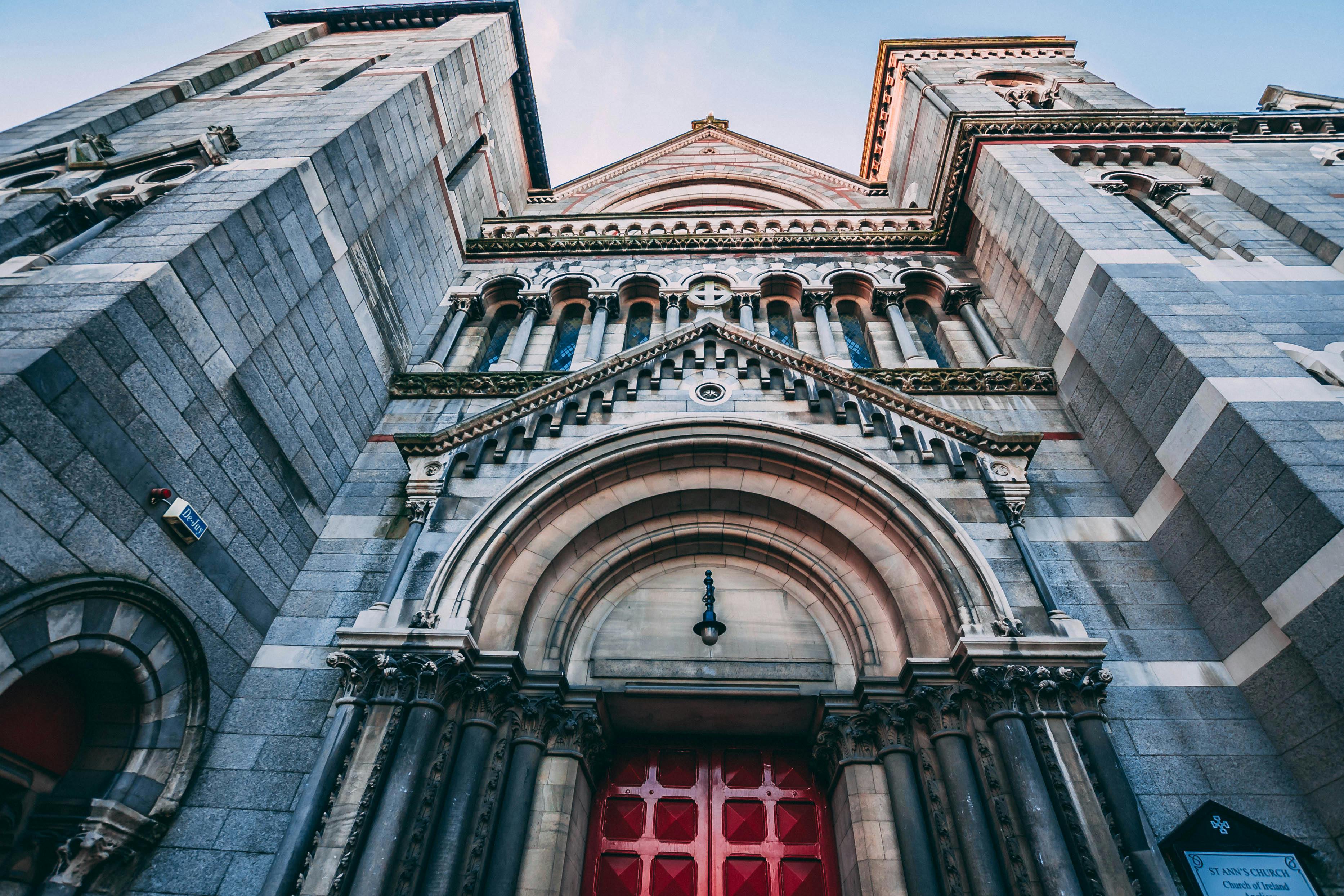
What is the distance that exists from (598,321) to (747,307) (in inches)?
121

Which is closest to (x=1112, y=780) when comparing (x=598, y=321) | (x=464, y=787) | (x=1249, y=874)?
(x=1249, y=874)

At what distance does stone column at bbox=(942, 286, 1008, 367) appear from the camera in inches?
470

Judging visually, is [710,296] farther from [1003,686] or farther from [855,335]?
[1003,686]

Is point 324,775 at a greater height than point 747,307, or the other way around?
point 747,307

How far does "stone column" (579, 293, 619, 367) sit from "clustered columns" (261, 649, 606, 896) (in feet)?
21.5

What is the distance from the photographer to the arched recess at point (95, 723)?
569 cm

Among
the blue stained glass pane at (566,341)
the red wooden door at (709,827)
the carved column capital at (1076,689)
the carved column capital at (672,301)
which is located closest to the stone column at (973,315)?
the carved column capital at (672,301)

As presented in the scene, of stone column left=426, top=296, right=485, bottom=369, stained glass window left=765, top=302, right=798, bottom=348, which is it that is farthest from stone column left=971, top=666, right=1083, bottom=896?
stone column left=426, top=296, right=485, bottom=369

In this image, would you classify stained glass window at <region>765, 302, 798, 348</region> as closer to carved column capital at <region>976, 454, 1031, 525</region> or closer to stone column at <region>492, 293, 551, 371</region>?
stone column at <region>492, 293, 551, 371</region>

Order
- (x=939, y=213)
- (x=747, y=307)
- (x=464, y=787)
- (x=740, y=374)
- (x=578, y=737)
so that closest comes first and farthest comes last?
(x=464, y=787) → (x=578, y=737) → (x=740, y=374) → (x=747, y=307) → (x=939, y=213)

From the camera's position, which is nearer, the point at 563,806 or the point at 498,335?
the point at 563,806

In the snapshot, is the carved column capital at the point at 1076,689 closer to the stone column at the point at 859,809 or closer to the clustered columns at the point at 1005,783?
the clustered columns at the point at 1005,783

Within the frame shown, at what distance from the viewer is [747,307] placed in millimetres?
13406

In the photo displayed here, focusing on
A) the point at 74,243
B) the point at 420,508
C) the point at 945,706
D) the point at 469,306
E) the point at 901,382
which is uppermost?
the point at 469,306
